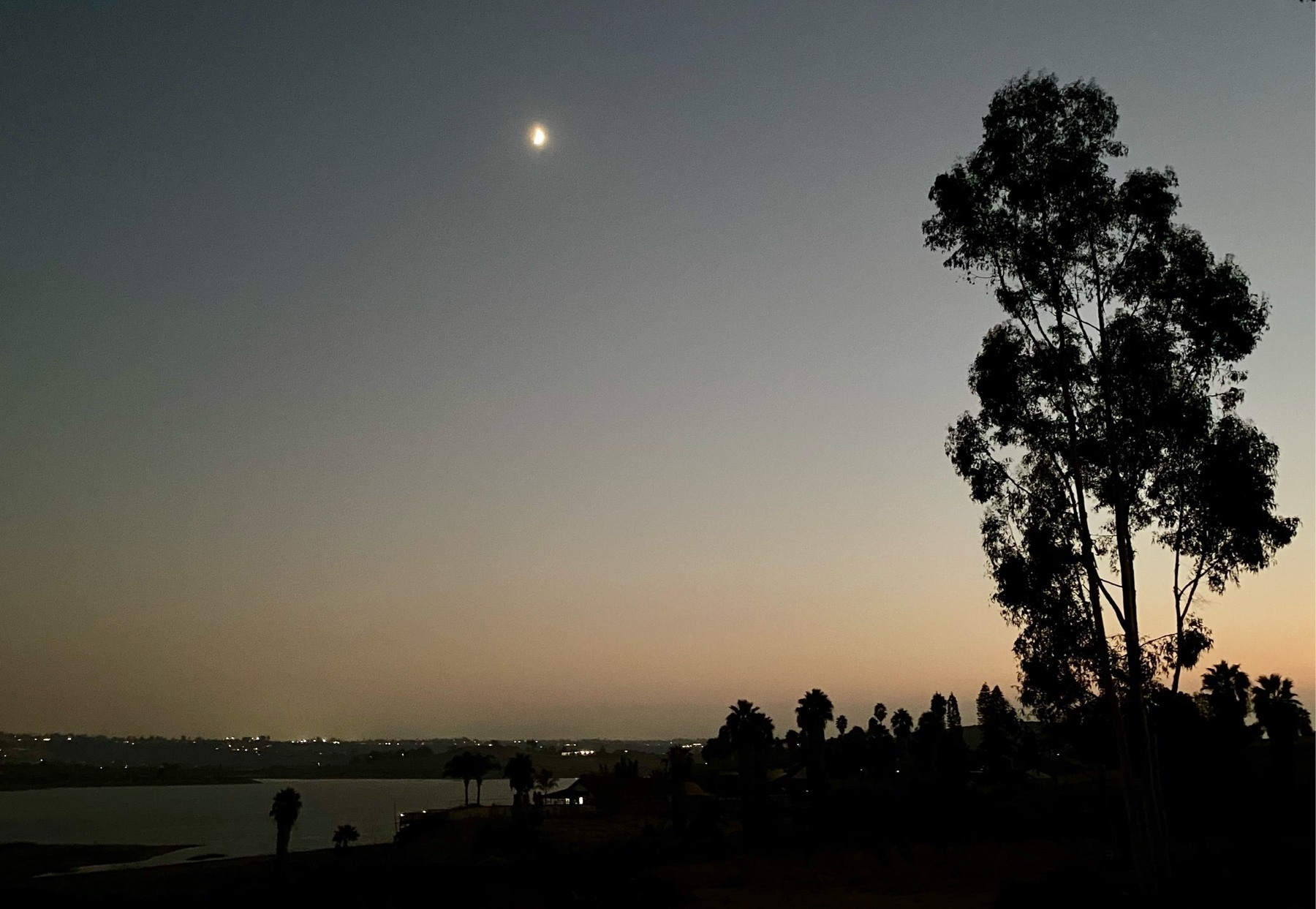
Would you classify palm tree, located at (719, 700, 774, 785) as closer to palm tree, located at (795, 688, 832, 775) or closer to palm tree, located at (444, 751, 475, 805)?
palm tree, located at (795, 688, 832, 775)

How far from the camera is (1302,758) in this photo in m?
63.2

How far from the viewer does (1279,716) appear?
51.5m

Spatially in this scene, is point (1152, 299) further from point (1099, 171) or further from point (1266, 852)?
point (1266, 852)

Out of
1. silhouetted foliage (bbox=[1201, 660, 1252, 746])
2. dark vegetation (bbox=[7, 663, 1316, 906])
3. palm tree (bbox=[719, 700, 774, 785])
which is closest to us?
dark vegetation (bbox=[7, 663, 1316, 906])

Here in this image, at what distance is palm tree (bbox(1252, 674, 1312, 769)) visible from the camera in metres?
50.4

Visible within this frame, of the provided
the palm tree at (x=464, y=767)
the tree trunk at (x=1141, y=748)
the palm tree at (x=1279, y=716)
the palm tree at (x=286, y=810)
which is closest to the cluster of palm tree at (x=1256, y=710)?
the palm tree at (x=1279, y=716)

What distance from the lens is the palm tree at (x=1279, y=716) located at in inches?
1983

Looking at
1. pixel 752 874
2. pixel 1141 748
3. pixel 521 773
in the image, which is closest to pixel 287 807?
pixel 521 773

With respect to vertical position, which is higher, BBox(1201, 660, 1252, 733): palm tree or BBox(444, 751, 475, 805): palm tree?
BBox(1201, 660, 1252, 733): palm tree

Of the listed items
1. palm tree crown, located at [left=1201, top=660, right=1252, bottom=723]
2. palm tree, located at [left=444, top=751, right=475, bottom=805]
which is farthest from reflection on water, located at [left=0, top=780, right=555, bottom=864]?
palm tree crown, located at [left=1201, top=660, right=1252, bottom=723]

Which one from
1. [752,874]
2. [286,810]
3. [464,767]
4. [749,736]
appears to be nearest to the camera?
[752,874]

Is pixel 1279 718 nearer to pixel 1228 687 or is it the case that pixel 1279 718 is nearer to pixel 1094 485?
pixel 1228 687

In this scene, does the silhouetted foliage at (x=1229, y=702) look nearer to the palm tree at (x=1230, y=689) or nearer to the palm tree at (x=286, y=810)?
the palm tree at (x=1230, y=689)

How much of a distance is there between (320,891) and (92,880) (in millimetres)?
36041
